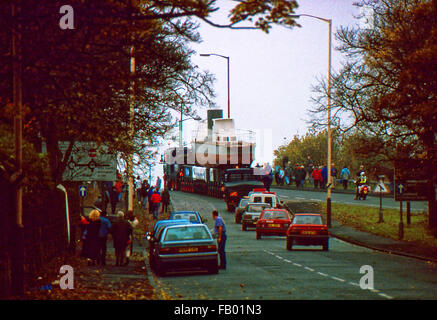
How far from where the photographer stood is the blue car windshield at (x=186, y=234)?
2028cm

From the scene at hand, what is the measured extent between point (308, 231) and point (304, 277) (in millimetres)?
10259

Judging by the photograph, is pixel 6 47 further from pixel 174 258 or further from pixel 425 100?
pixel 425 100

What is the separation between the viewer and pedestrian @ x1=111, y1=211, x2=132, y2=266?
22906 mm

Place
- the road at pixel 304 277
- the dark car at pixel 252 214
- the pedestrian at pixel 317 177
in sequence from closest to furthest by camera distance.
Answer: the road at pixel 304 277
the dark car at pixel 252 214
the pedestrian at pixel 317 177

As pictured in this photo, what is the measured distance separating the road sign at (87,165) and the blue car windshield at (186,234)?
712 centimetres

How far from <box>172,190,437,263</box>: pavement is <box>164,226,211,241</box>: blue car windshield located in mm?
9166

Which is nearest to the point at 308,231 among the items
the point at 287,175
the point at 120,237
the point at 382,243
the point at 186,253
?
the point at 382,243

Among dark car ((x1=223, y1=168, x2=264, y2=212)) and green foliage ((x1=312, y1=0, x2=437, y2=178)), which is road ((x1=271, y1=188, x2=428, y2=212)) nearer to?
dark car ((x1=223, y1=168, x2=264, y2=212))

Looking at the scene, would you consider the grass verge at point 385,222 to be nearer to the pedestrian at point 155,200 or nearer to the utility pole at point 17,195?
the pedestrian at point 155,200

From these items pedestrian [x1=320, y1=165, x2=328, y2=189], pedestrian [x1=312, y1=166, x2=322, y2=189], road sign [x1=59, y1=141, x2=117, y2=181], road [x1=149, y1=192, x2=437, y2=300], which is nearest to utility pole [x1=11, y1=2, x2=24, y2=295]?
road [x1=149, y1=192, x2=437, y2=300]

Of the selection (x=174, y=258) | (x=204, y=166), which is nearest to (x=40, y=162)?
(x=174, y=258)

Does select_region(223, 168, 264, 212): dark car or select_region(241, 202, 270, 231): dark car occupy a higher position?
select_region(223, 168, 264, 212): dark car

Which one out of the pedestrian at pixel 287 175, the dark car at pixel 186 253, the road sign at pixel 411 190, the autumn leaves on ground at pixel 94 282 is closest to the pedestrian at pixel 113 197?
the road sign at pixel 411 190
